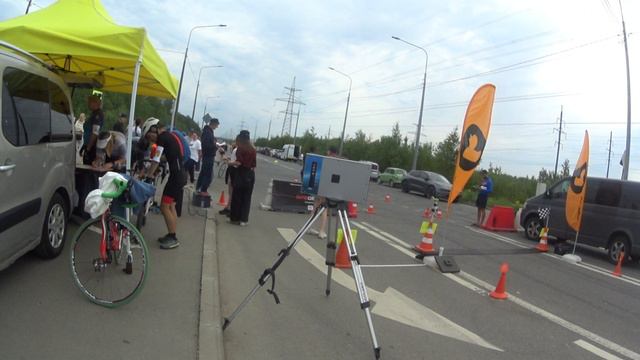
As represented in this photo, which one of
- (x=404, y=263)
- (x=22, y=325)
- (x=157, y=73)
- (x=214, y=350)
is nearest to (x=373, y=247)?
(x=404, y=263)

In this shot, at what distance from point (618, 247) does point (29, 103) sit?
11.9 m

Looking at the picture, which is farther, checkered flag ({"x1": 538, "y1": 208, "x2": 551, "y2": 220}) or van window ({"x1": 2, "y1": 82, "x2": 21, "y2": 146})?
checkered flag ({"x1": 538, "y1": 208, "x2": 551, "y2": 220})

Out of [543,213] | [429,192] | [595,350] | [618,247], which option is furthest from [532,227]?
[429,192]

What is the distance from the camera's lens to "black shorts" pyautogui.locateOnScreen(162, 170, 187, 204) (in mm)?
6445

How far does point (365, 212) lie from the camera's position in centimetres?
1507

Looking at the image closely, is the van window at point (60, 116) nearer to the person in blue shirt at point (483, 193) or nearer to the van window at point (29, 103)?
the van window at point (29, 103)

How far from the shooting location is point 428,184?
29.2 m

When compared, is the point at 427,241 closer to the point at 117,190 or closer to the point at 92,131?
the point at 117,190

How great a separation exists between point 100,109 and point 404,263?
19.1 ft

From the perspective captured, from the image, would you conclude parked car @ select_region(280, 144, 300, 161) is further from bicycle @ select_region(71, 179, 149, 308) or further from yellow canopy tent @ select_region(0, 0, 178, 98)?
bicycle @ select_region(71, 179, 149, 308)

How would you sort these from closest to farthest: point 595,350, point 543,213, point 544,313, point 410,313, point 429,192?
point 595,350 < point 410,313 < point 544,313 < point 543,213 < point 429,192

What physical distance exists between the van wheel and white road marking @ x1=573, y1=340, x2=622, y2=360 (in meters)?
6.95

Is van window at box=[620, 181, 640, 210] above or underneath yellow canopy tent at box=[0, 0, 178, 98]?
underneath

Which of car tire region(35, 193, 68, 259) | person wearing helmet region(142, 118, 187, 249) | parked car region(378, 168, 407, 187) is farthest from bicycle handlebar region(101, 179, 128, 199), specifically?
parked car region(378, 168, 407, 187)
